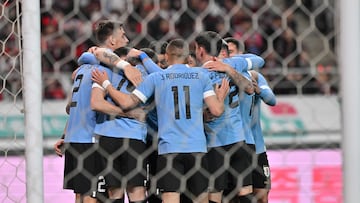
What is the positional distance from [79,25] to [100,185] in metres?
2.19

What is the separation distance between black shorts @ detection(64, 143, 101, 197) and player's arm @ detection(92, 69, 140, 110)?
0.34m

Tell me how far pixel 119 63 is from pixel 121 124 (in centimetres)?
31

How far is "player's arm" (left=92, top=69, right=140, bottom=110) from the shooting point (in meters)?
3.34

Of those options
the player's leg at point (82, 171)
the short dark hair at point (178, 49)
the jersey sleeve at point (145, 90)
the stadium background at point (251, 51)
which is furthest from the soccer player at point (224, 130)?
the stadium background at point (251, 51)

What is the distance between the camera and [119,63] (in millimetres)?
3420

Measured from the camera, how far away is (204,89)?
3.37m

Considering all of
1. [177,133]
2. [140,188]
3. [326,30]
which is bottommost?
[140,188]

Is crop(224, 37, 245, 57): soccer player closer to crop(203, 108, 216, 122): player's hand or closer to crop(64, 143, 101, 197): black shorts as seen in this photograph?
crop(203, 108, 216, 122): player's hand

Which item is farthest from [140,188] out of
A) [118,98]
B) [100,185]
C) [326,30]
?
[326,30]

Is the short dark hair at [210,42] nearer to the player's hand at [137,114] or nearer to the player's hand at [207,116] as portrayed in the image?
the player's hand at [207,116]

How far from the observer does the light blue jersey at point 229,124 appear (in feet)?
11.9

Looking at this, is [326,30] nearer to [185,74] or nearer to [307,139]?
[307,139]

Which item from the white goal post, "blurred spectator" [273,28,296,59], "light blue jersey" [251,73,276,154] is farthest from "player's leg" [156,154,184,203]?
"blurred spectator" [273,28,296,59]

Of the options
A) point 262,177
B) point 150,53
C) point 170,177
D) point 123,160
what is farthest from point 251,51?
point 170,177
